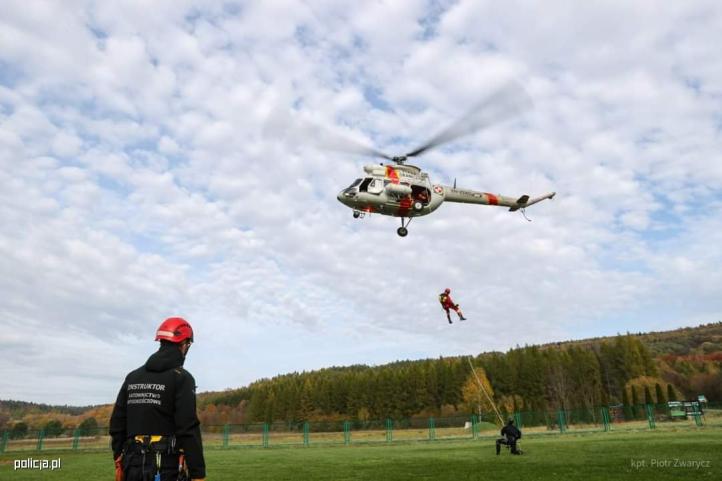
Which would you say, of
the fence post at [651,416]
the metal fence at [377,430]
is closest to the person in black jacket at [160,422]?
the metal fence at [377,430]

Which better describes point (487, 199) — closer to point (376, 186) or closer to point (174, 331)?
point (376, 186)

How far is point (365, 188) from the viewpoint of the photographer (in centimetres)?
2136

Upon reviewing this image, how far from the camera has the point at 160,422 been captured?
4.62 metres

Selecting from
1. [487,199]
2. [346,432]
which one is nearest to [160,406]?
[487,199]

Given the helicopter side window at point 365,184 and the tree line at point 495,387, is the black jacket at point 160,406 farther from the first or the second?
the tree line at point 495,387

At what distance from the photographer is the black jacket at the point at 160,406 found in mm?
4496

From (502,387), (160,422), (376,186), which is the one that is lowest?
(502,387)

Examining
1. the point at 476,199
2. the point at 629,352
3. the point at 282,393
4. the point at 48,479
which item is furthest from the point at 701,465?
the point at 282,393

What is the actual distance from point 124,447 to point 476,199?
22.8 m

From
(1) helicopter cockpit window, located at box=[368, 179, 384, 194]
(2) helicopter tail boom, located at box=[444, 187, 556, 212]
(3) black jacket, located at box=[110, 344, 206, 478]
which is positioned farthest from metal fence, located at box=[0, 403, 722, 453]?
(3) black jacket, located at box=[110, 344, 206, 478]

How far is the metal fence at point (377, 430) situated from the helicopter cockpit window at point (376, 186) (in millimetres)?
24436

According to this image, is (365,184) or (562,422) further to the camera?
(562,422)

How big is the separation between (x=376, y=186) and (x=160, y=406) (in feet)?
57.4

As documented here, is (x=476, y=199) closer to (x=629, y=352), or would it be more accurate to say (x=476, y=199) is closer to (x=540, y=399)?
(x=540, y=399)
